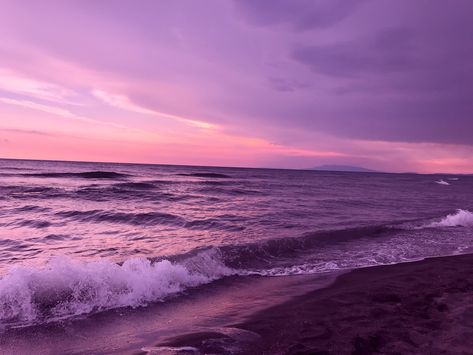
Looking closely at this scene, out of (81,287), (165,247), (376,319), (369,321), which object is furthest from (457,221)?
(81,287)

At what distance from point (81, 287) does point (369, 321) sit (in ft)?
18.2

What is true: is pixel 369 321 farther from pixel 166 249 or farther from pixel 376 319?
pixel 166 249

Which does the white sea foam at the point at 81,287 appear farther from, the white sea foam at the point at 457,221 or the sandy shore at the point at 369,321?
the white sea foam at the point at 457,221

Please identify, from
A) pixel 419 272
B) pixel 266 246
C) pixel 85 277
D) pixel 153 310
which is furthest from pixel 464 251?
pixel 85 277

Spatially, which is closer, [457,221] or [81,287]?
[81,287]

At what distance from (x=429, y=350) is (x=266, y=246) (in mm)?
7481

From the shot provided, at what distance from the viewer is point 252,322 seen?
20.3ft

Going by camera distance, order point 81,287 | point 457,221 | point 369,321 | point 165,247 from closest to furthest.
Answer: point 369,321 < point 81,287 < point 165,247 < point 457,221

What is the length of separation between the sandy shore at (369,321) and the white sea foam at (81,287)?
2.41 meters

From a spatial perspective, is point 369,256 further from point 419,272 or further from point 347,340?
point 347,340

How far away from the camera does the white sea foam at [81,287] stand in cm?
667

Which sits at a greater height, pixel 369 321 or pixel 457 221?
pixel 369 321

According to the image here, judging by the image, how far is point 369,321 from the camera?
5.90 m

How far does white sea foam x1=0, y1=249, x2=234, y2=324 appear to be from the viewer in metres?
6.67
